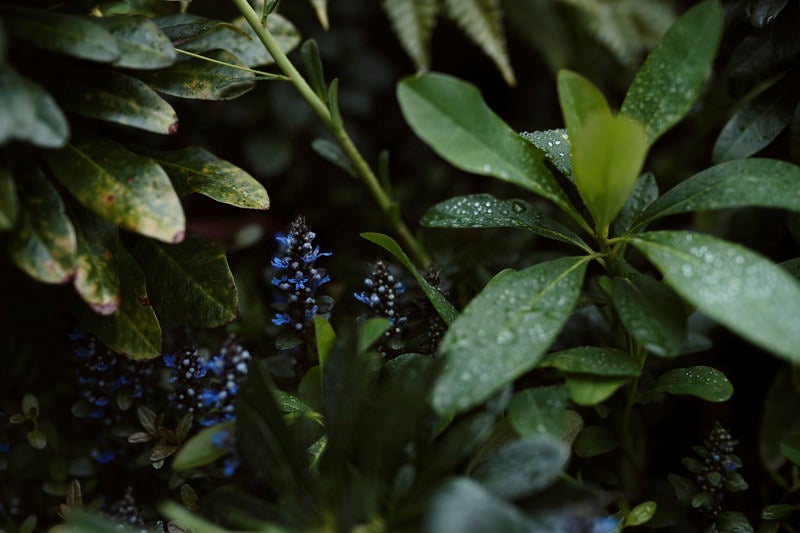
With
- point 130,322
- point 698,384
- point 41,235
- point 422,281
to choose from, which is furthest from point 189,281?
point 698,384

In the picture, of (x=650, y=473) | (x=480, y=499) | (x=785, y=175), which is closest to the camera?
(x=480, y=499)

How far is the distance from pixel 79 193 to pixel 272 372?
336mm

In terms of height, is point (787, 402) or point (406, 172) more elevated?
point (787, 402)

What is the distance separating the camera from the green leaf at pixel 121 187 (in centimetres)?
80

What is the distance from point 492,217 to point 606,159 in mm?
207

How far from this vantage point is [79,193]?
0.82 metres

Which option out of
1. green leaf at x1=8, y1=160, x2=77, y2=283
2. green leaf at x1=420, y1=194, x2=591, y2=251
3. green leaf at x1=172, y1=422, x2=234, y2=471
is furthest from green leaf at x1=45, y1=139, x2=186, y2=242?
green leaf at x1=420, y1=194, x2=591, y2=251

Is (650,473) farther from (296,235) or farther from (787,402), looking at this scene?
(296,235)

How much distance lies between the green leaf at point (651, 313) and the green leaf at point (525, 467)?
17cm

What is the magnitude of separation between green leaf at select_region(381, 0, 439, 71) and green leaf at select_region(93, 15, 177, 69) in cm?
91

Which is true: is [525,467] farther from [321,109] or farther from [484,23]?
[484,23]

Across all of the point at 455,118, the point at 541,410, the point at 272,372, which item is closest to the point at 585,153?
the point at 455,118

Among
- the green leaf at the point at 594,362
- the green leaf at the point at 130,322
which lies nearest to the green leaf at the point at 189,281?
the green leaf at the point at 130,322

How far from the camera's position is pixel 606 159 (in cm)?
76
